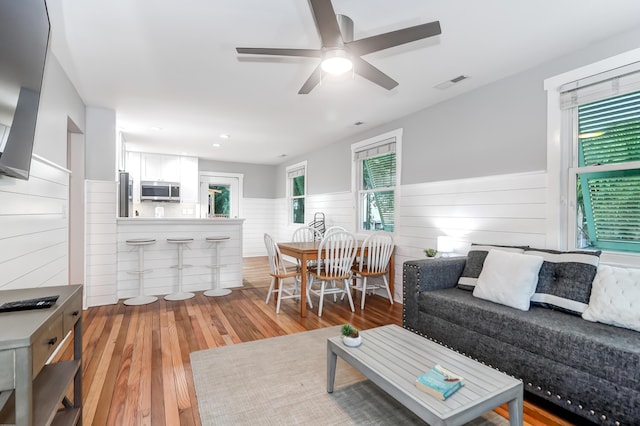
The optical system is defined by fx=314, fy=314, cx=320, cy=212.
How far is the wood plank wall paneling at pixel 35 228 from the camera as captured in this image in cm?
178

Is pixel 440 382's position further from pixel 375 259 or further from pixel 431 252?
pixel 375 259

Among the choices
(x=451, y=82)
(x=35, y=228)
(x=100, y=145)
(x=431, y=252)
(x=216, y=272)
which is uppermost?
(x=451, y=82)

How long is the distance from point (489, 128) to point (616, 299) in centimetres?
187

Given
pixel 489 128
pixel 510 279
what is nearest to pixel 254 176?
pixel 489 128

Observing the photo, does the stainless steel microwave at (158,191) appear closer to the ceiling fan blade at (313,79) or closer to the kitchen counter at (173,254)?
the kitchen counter at (173,254)

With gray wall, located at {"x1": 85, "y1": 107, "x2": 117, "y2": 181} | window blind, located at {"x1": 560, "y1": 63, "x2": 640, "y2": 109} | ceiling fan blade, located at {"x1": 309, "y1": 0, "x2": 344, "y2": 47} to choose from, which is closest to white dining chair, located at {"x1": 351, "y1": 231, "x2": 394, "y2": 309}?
window blind, located at {"x1": 560, "y1": 63, "x2": 640, "y2": 109}

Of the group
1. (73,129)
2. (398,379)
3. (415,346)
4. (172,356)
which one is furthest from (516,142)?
(73,129)

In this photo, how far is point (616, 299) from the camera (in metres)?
1.91

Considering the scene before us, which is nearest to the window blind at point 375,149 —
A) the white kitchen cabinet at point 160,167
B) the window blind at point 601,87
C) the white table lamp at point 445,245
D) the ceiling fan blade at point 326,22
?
the white table lamp at point 445,245

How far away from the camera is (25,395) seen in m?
0.94

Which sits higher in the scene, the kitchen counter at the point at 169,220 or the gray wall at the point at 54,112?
the gray wall at the point at 54,112

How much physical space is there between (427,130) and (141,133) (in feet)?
14.8

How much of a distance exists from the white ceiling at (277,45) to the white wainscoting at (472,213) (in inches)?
40.5

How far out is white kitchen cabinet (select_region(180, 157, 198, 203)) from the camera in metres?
7.12
